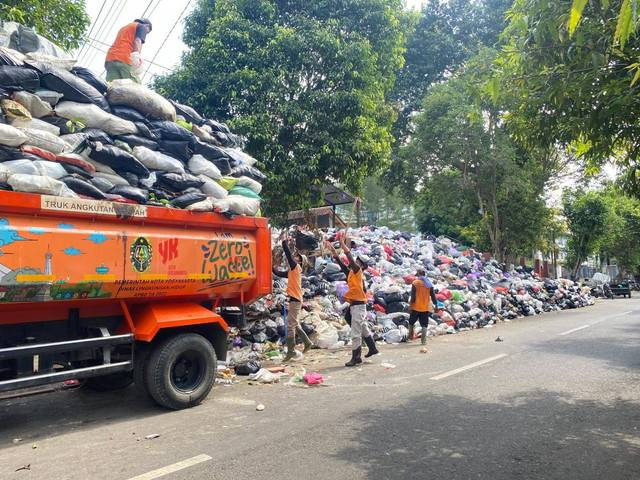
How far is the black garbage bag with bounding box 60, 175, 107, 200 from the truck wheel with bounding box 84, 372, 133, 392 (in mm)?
2327

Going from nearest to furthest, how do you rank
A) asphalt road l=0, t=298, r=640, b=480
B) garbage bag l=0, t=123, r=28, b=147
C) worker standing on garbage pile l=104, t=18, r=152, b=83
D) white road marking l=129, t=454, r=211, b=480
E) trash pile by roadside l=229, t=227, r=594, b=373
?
white road marking l=129, t=454, r=211, b=480, asphalt road l=0, t=298, r=640, b=480, garbage bag l=0, t=123, r=28, b=147, worker standing on garbage pile l=104, t=18, r=152, b=83, trash pile by roadside l=229, t=227, r=594, b=373

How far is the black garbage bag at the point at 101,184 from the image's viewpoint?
4762mm

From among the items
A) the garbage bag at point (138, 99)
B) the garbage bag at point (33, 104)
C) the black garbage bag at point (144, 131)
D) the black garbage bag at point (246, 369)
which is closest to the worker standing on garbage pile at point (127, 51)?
the garbage bag at point (138, 99)

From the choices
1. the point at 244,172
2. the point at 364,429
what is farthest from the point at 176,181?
the point at 364,429

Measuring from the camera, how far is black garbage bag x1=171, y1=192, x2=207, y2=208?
17.2 feet

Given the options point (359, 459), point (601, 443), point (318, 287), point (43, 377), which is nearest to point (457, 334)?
point (318, 287)

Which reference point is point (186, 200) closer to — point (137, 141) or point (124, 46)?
point (137, 141)

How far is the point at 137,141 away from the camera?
217 inches

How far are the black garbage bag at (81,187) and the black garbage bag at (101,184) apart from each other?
4.6 inches

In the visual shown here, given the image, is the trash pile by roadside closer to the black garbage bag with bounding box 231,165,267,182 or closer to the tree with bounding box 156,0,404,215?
the tree with bounding box 156,0,404,215

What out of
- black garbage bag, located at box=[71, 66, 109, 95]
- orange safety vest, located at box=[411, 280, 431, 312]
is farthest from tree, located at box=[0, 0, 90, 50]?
orange safety vest, located at box=[411, 280, 431, 312]

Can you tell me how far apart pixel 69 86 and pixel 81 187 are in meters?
1.42

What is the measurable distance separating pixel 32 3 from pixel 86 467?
7.32m

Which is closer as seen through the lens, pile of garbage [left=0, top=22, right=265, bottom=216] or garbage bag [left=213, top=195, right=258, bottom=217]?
pile of garbage [left=0, top=22, right=265, bottom=216]
